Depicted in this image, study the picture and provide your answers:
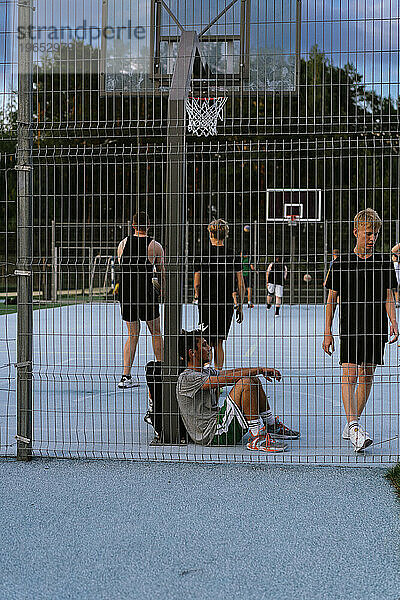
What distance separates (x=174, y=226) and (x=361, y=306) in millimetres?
1556

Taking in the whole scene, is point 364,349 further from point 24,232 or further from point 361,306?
point 24,232

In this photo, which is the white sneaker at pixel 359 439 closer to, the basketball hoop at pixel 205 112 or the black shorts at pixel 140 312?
the black shorts at pixel 140 312

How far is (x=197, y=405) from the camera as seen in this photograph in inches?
248

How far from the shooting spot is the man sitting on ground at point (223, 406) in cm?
627

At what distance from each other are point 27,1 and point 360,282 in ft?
10.6

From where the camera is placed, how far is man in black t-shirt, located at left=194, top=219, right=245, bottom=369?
7320mm

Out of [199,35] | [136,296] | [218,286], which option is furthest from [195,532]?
[199,35]

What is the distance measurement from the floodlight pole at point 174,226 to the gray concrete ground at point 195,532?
603mm

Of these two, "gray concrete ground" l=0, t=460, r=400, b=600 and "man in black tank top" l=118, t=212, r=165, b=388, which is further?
"man in black tank top" l=118, t=212, r=165, b=388

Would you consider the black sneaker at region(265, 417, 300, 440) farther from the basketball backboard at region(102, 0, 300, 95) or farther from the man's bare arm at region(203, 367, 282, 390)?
the basketball backboard at region(102, 0, 300, 95)

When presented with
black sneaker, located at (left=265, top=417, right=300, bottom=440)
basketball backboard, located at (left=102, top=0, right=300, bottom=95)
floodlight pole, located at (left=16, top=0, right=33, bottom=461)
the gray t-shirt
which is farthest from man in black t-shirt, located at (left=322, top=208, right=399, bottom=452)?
floodlight pole, located at (left=16, top=0, right=33, bottom=461)

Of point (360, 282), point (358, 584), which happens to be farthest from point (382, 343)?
point (358, 584)

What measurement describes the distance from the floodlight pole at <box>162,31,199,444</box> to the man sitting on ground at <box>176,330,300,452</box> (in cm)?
10

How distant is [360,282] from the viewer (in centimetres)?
643
